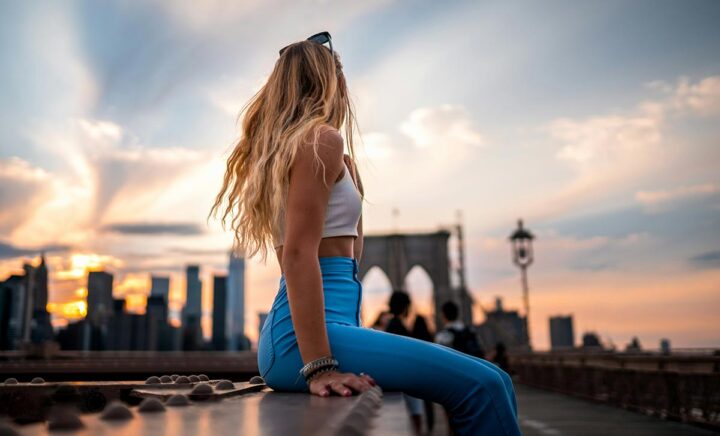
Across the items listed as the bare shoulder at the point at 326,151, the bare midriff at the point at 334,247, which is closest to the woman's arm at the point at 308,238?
the bare shoulder at the point at 326,151

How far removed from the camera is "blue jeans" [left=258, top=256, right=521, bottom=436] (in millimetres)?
1585

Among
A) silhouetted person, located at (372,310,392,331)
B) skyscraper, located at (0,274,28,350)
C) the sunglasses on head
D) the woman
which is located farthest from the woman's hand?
skyscraper, located at (0,274,28,350)

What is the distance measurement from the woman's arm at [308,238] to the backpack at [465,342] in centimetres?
657

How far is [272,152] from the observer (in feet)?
6.36

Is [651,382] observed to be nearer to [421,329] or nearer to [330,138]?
[421,329]

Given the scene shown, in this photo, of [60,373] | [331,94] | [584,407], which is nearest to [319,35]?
[331,94]

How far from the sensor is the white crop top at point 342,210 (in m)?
1.91

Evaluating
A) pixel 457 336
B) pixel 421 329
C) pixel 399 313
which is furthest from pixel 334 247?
pixel 421 329

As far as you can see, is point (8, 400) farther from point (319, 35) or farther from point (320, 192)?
point (319, 35)

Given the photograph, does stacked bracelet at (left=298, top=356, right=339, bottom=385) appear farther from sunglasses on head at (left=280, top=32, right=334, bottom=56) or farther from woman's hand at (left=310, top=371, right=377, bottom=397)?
sunglasses on head at (left=280, top=32, right=334, bottom=56)

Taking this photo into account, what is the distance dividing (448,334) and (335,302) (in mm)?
6601

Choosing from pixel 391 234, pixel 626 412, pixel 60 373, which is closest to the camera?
pixel 60 373

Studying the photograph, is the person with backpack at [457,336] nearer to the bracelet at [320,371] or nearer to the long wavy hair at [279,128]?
the long wavy hair at [279,128]

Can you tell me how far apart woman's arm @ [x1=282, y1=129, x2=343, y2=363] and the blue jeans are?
3.2 inches
